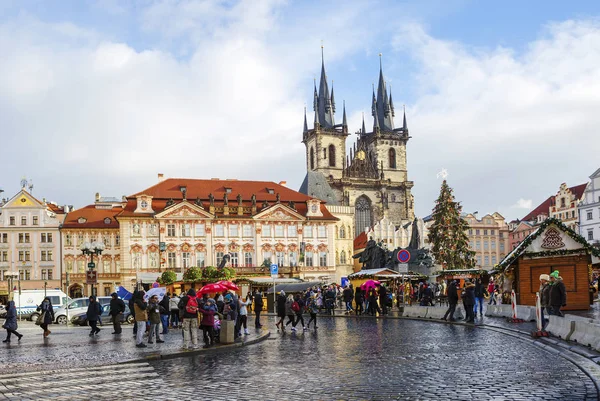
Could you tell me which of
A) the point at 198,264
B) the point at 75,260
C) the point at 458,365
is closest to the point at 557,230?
the point at 458,365

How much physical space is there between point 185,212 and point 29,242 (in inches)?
635

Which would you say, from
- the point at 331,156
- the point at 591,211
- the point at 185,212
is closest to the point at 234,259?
the point at 185,212

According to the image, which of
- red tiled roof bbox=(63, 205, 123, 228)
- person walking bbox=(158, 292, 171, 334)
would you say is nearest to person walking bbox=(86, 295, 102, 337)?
person walking bbox=(158, 292, 171, 334)

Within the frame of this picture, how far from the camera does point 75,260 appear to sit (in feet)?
255

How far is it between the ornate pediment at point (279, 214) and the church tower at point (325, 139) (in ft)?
131

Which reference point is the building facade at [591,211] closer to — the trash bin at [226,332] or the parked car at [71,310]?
the parked car at [71,310]

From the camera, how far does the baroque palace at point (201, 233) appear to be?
245 feet

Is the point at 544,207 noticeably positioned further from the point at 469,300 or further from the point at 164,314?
the point at 164,314

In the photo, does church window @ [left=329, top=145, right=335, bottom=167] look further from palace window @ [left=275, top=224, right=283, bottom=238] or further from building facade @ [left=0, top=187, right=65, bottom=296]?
building facade @ [left=0, top=187, right=65, bottom=296]

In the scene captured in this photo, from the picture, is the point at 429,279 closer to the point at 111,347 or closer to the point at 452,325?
the point at 452,325

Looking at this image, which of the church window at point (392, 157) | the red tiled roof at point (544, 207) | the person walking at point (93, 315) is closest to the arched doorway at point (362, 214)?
the church window at point (392, 157)

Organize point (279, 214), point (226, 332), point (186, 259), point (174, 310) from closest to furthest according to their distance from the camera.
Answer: point (226, 332), point (174, 310), point (186, 259), point (279, 214)

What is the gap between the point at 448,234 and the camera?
199 feet

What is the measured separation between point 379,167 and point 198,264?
52.1m
